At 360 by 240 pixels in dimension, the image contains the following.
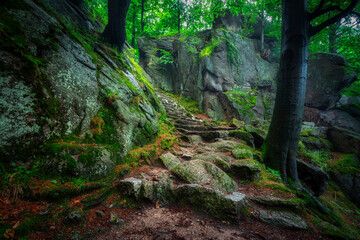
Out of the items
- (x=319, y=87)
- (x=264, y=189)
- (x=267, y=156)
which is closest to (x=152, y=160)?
(x=264, y=189)

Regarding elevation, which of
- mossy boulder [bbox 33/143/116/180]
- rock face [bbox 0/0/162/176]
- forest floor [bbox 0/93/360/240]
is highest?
rock face [bbox 0/0/162/176]

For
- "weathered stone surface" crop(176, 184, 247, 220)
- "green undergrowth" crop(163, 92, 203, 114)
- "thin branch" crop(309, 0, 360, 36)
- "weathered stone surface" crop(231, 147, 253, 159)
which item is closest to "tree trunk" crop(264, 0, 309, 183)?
"thin branch" crop(309, 0, 360, 36)

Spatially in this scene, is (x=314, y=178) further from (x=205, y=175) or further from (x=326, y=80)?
(x=326, y=80)

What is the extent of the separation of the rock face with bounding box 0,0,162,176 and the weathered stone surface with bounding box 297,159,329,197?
6005mm

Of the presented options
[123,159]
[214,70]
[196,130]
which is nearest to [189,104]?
[214,70]

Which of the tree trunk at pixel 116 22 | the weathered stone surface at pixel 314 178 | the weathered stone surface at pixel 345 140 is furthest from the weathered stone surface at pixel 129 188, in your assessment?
the weathered stone surface at pixel 345 140

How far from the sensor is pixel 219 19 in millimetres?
14312

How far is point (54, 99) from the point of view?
2.68m

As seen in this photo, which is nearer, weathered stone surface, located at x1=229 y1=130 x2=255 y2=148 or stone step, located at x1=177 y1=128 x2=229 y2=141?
weathered stone surface, located at x1=229 y1=130 x2=255 y2=148

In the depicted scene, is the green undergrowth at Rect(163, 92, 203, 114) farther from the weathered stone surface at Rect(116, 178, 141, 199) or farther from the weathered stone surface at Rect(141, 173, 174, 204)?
the weathered stone surface at Rect(116, 178, 141, 199)

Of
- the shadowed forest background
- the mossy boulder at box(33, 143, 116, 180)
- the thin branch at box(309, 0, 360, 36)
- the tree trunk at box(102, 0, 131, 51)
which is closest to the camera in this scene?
the shadowed forest background

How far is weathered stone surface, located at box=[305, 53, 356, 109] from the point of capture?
12438 millimetres

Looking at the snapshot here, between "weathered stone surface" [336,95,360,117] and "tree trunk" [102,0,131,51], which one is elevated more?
"tree trunk" [102,0,131,51]

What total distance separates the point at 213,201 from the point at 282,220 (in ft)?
4.35
